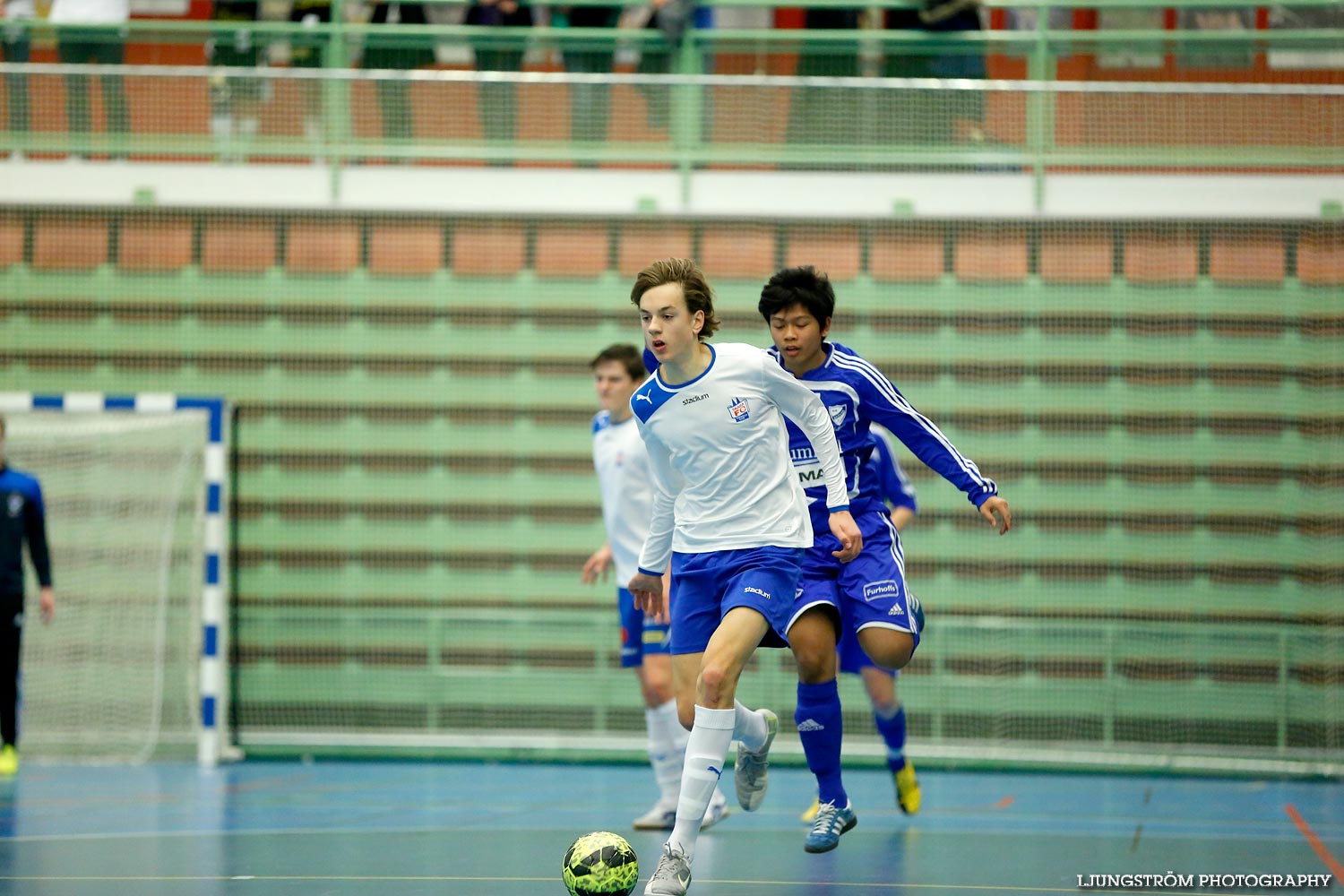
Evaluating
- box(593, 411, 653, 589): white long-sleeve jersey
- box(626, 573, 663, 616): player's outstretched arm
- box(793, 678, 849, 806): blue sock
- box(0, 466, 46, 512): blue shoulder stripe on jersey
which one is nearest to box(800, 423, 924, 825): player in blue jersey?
box(793, 678, 849, 806): blue sock

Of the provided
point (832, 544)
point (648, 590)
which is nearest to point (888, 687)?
point (832, 544)

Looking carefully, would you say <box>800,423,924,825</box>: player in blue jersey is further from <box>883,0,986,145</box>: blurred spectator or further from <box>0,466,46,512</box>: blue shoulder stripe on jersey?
<box>0,466,46,512</box>: blue shoulder stripe on jersey

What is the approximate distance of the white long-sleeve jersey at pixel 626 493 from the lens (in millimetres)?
6730

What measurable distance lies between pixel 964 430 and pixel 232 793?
528 cm

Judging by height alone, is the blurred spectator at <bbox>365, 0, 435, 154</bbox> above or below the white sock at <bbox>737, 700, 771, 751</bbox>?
above

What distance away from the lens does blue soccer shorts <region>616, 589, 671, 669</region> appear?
6.62 m

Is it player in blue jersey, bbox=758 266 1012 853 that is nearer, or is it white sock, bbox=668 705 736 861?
white sock, bbox=668 705 736 861

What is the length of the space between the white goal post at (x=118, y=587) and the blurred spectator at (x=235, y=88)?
1.92 metres

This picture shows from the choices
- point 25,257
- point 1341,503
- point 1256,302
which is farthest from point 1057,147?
point 25,257

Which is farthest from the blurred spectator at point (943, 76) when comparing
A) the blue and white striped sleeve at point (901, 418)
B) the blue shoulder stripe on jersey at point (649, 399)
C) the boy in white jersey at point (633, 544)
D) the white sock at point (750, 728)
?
the white sock at point (750, 728)

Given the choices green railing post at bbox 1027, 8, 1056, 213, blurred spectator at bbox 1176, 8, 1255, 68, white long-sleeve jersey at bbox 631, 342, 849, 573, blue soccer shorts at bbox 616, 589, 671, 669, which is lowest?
blue soccer shorts at bbox 616, 589, 671, 669

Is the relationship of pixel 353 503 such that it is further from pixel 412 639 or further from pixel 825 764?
pixel 825 764

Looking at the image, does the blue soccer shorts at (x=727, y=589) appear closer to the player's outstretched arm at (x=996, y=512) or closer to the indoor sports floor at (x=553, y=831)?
the player's outstretched arm at (x=996, y=512)

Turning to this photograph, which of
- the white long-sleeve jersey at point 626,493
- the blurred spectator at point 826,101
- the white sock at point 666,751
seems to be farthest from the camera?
the blurred spectator at point 826,101
